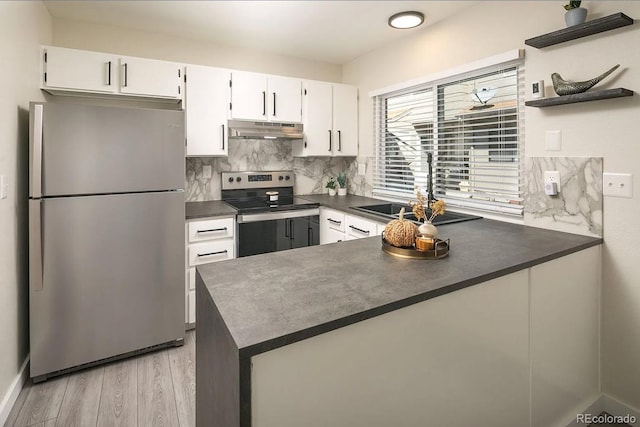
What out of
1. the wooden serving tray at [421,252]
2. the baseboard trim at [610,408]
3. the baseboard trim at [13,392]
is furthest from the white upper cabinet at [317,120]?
the baseboard trim at [610,408]

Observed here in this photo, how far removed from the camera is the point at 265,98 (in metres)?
3.25

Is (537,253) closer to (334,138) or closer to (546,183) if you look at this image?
(546,183)

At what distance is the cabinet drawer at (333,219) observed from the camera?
10.1 ft

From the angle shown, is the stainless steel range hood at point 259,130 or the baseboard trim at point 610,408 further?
the stainless steel range hood at point 259,130

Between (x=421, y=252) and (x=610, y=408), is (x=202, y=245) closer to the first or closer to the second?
(x=421, y=252)

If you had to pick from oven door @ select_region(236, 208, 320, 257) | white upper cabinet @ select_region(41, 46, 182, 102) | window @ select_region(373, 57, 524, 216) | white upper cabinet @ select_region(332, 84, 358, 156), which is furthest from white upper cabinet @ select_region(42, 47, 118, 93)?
window @ select_region(373, 57, 524, 216)

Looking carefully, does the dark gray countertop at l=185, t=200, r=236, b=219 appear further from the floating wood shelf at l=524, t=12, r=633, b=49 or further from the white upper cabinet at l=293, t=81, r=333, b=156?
the floating wood shelf at l=524, t=12, r=633, b=49

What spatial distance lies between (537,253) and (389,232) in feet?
2.13

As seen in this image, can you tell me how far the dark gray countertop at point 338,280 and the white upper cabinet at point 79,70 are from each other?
202 centimetres

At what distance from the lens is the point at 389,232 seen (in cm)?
166

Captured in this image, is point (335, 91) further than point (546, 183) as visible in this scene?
Yes

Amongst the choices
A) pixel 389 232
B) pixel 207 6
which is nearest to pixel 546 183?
pixel 389 232

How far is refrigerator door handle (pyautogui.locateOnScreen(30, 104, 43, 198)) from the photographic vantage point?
6.61ft

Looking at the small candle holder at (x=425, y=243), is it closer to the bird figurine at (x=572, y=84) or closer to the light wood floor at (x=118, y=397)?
the bird figurine at (x=572, y=84)
